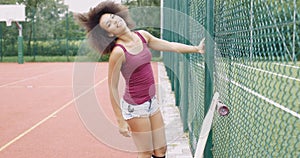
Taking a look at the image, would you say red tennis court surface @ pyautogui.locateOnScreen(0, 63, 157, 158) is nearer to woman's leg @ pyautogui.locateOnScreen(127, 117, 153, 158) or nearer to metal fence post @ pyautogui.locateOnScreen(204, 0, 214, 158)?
woman's leg @ pyautogui.locateOnScreen(127, 117, 153, 158)

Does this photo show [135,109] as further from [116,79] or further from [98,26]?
[98,26]

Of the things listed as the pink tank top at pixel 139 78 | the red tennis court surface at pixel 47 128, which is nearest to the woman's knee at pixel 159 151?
the pink tank top at pixel 139 78

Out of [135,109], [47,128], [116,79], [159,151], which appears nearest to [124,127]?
[135,109]

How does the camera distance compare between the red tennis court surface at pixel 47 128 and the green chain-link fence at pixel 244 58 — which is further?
the red tennis court surface at pixel 47 128

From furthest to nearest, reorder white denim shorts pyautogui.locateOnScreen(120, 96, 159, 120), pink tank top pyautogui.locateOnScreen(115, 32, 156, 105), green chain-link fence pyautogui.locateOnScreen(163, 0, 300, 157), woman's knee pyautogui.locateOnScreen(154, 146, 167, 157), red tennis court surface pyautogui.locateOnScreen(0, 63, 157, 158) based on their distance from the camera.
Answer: red tennis court surface pyautogui.locateOnScreen(0, 63, 157, 158) → woman's knee pyautogui.locateOnScreen(154, 146, 167, 157) → white denim shorts pyautogui.locateOnScreen(120, 96, 159, 120) → pink tank top pyautogui.locateOnScreen(115, 32, 156, 105) → green chain-link fence pyautogui.locateOnScreen(163, 0, 300, 157)

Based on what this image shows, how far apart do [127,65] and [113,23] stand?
34cm

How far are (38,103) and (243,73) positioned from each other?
8412 mm

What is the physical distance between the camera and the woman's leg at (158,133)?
401 cm

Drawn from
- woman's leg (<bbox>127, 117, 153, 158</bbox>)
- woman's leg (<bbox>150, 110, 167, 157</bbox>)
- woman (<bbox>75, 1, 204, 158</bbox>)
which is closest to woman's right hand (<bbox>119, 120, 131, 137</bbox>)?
woman (<bbox>75, 1, 204, 158</bbox>)

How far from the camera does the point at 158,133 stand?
13.4ft

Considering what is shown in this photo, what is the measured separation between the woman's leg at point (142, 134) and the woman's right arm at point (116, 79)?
96 mm

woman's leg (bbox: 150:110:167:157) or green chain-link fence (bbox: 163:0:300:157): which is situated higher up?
green chain-link fence (bbox: 163:0:300:157)

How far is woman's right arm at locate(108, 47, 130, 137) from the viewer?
11.9 feet

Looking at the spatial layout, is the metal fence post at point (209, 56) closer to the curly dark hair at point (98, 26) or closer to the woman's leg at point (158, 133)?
the woman's leg at point (158, 133)
